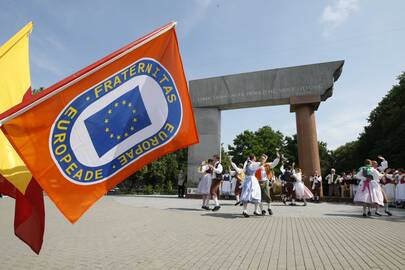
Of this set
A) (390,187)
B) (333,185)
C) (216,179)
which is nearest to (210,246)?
(216,179)

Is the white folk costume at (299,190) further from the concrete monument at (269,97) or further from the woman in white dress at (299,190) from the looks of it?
the concrete monument at (269,97)

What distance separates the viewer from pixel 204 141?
24.8m

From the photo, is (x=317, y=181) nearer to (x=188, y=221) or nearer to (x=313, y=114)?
(x=313, y=114)

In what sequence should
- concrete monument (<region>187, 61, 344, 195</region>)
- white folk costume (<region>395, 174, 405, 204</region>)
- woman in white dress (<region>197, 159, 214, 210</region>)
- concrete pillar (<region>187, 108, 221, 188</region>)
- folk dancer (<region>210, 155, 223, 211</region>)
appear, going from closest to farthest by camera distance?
folk dancer (<region>210, 155, 223, 211</region>), woman in white dress (<region>197, 159, 214, 210</region>), white folk costume (<region>395, 174, 405, 204</region>), concrete monument (<region>187, 61, 344, 195</region>), concrete pillar (<region>187, 108, 221, 188</region>)

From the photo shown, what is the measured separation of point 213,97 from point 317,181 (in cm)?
966

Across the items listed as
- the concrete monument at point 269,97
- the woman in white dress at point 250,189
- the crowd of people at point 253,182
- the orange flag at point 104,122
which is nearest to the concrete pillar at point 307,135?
the concrete monument at point 269,97

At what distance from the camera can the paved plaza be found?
5.12 meters

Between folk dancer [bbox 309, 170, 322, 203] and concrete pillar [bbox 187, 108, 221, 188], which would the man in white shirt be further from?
folk dancer [bbox 309, 170, 322, 203]

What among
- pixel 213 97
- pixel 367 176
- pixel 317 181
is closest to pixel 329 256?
pixel 367 176

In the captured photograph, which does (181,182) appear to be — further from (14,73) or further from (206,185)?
(14,73)

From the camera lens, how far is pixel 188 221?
9.99 metres

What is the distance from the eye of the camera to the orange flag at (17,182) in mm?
3098

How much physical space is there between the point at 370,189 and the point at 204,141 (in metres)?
14.2

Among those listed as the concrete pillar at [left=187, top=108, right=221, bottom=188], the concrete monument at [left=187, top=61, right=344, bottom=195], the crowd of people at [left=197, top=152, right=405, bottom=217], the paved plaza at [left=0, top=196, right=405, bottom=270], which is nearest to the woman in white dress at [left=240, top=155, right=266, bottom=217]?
the crowd of people at [left=197, top=152, right=405, bottom=217]
